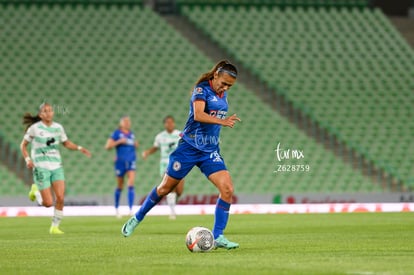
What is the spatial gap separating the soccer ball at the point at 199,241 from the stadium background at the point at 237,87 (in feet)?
52.6

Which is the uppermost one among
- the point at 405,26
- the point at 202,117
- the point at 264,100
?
the point at 405,26

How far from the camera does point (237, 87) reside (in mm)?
33562

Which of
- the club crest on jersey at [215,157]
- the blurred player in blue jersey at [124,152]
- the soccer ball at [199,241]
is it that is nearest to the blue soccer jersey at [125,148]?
the blurred player in blue jersey at [124,152]

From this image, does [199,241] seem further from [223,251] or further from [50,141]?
[50,141]

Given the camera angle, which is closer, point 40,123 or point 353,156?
point 40,123

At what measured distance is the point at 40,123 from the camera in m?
17.3

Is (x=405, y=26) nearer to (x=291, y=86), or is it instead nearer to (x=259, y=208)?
(x=291, y=86)

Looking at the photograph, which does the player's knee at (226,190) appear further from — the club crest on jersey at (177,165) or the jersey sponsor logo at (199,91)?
the jersey sponsor logo at (199,91)

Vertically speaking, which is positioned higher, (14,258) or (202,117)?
(202,117)

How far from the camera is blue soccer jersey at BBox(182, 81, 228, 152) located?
12656mm

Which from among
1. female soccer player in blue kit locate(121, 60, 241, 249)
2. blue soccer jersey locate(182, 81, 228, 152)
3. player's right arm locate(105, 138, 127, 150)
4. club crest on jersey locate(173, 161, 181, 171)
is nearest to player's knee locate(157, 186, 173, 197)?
female soccer player in blue kit locate(121, 60, 241, 249)

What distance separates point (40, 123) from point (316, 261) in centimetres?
852

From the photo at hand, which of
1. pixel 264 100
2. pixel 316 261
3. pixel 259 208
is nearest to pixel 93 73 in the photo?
pixel 264 100

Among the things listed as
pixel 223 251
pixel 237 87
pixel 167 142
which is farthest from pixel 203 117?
pixel 237 87
